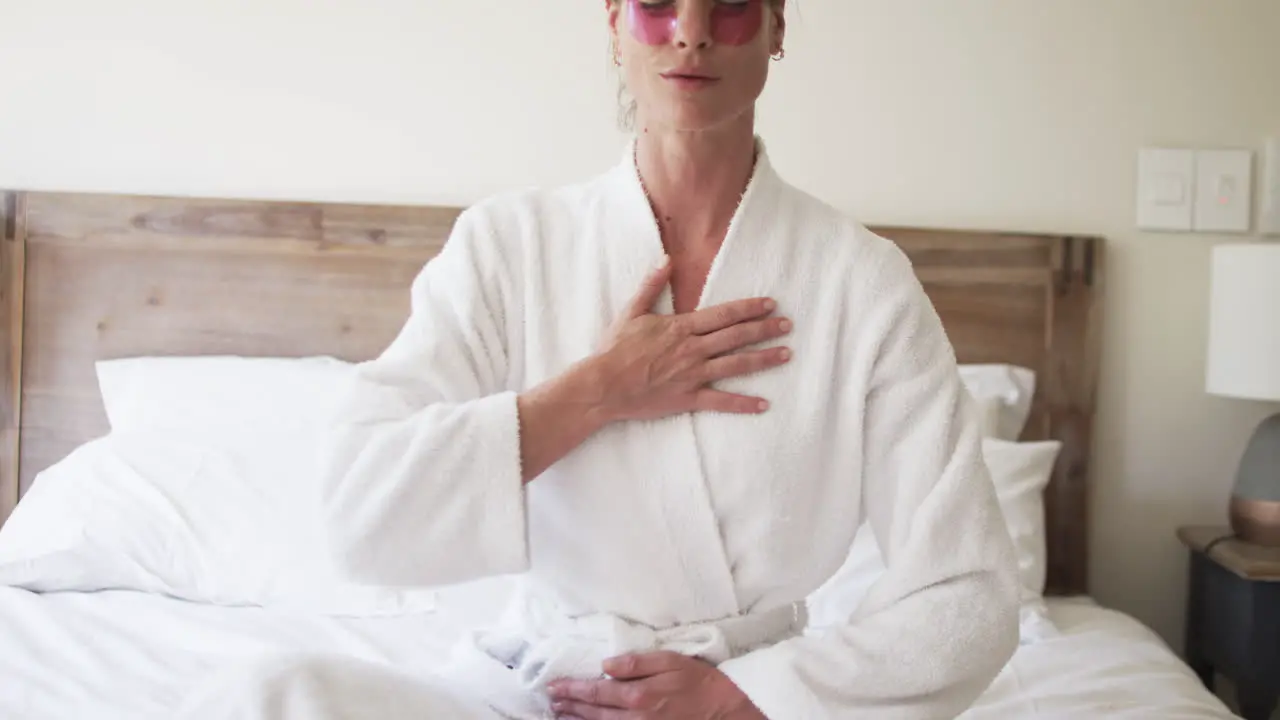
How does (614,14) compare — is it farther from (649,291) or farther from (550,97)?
(550,97)

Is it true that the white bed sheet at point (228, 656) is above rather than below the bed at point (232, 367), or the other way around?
below

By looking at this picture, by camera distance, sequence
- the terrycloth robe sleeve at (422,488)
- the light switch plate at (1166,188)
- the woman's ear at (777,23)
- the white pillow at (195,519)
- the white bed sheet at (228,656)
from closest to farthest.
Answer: the terrycloth robe sleeve at (422,488), the woman's ear at (777,23), the white bed sheet at (228,656), the white pillow at (195,519), the light switch plate at (1166,188)

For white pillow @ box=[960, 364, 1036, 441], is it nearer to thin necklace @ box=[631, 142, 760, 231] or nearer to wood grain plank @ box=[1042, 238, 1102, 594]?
wood grain plank @ box=[1042, 238, 1102, 594]

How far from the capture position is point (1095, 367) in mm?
2129

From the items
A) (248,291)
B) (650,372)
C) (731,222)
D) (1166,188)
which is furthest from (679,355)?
(1166,188)

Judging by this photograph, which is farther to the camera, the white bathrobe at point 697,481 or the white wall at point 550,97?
the white wall at point 550,97

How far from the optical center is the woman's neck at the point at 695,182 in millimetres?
1079

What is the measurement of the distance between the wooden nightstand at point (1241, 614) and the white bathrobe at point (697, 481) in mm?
1108

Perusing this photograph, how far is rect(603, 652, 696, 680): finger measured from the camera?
0.96m

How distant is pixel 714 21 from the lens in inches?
39.3

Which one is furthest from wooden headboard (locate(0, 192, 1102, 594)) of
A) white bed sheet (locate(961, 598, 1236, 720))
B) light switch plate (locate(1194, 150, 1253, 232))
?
white bed sheet (locate(961, 598, 1236, 720))

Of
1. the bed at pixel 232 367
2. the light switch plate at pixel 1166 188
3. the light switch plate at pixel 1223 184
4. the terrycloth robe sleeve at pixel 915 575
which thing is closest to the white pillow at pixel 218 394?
the bed at pixel 232 367

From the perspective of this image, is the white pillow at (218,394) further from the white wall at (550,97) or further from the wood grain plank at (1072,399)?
the wood grain plank at (1072,399)

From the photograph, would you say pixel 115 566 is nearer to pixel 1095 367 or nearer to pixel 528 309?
pixel 528 309
